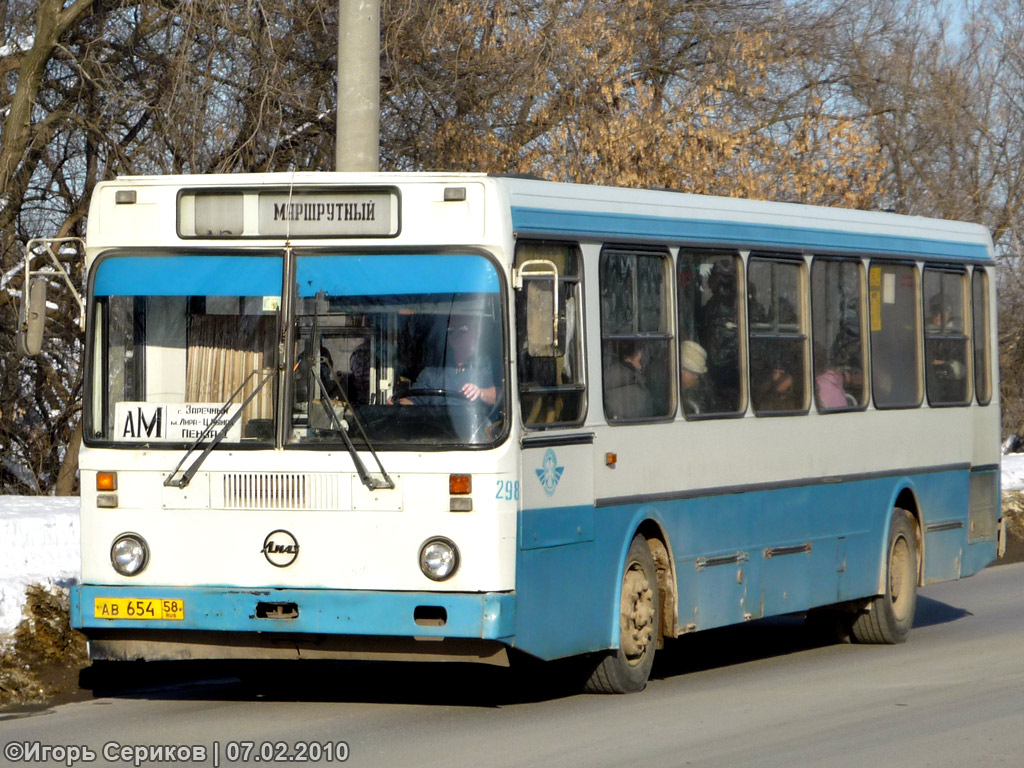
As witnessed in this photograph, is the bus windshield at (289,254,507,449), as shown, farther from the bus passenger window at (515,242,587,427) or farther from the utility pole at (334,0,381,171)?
the utility pole at (334,0,381,171)

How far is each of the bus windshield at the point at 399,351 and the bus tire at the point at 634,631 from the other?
1.57 meters

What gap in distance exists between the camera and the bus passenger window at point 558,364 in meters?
8.55

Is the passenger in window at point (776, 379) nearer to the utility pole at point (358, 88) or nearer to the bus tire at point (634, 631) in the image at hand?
the bus tire at point (634, 631)

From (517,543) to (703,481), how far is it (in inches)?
82.1

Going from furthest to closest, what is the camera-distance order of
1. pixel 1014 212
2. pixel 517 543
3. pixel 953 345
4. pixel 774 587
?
pixel 1014 212, pixel 953 345, pixel 774 587, pixel 517 543

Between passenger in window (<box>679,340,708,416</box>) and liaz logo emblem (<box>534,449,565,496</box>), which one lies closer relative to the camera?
liaz logo emblem (<box>534,449,565,496</box>)

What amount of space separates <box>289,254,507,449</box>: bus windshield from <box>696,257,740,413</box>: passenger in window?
216 cm

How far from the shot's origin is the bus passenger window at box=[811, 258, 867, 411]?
37.4 ft

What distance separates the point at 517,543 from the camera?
8352mm

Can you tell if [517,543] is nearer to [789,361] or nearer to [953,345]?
[789,361]

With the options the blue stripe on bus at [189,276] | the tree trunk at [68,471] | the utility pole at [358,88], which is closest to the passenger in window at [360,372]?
the blue stripe on bus at [189,276]

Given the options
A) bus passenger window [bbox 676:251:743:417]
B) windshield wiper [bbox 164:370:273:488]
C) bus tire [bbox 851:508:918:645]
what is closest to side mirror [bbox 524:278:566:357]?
windshield wiper [bbox 164:370:273:488]

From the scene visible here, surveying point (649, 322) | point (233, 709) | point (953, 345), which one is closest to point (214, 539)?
point (233, 709)

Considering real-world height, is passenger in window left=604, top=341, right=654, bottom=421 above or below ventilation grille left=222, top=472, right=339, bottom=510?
above
